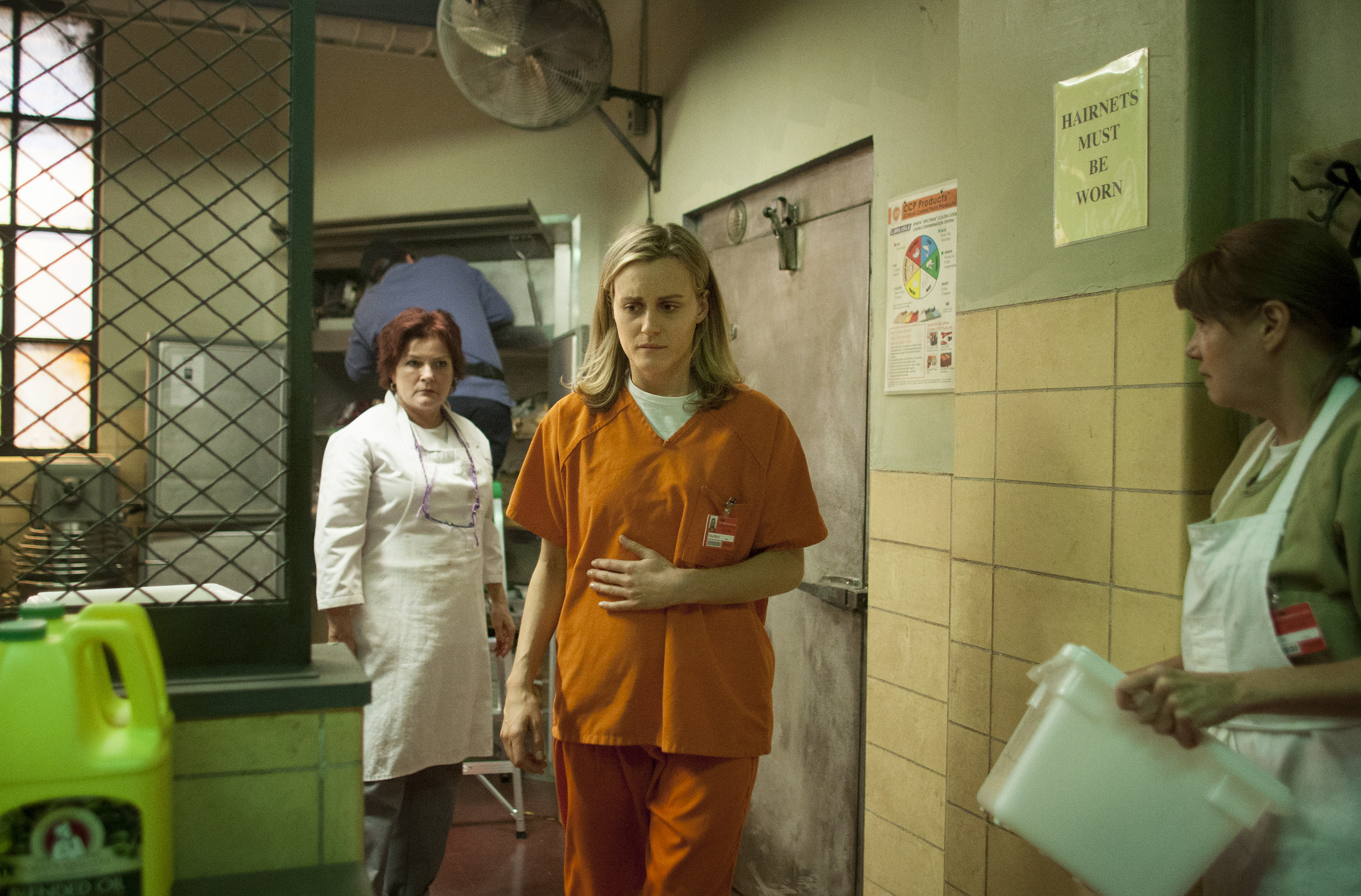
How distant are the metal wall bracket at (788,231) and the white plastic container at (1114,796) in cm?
181

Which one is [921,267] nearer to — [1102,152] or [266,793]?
[1102,152]

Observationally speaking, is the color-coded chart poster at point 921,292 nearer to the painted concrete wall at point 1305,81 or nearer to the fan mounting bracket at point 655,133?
the painted concrete wall at point 1305,81

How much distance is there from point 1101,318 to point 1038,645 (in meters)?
0.58

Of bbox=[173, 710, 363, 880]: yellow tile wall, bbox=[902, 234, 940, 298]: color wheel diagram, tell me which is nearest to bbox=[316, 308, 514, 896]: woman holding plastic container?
bbox=[902, 234, 940, 298]: color wheel diagram

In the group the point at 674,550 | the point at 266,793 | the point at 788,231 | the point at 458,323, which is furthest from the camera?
the point at 458,323

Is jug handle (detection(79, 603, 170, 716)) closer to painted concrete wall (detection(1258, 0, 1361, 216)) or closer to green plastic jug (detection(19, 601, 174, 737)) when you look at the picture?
green plastic jug (detection(19, 601, 174, 737))

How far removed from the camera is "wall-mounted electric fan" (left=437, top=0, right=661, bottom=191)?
3.12 m

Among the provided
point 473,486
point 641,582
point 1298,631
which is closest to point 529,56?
point 473,486

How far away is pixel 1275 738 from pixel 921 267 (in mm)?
1338

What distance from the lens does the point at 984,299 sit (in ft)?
5.96

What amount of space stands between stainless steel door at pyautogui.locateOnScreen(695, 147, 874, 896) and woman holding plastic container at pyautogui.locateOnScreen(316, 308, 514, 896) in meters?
0.90

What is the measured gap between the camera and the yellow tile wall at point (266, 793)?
985 mm

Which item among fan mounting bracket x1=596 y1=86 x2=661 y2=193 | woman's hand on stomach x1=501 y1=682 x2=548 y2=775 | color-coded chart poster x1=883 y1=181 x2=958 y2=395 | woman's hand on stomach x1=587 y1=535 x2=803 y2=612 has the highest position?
fan mounting bracket x1=596 y1=86 x2=661 y2=193

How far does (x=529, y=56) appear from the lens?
3.17 m
